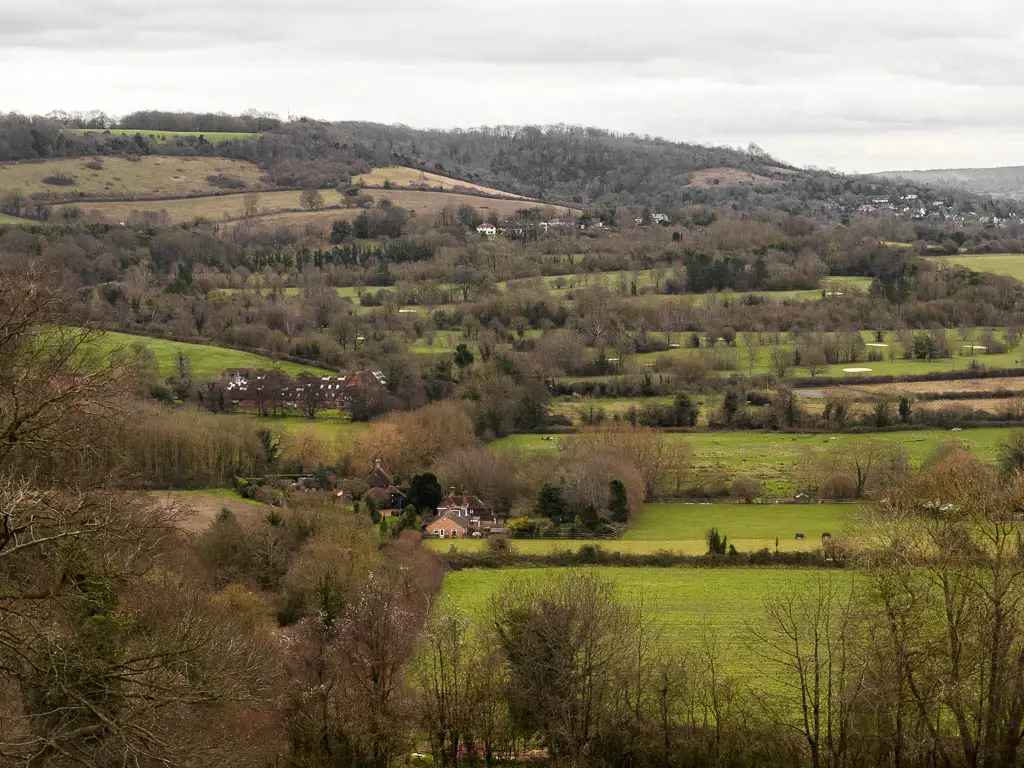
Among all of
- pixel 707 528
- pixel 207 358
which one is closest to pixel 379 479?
pixel 707 528

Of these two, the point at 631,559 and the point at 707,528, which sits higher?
the point at 631,559

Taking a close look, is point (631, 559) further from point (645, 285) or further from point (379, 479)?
point (645, 285)

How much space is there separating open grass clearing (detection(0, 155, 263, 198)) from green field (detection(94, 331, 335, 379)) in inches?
1464

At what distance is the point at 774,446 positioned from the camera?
47.8 m

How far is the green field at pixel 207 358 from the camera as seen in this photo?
56062 millimetres

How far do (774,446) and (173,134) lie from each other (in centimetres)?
8967

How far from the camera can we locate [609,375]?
60031mm

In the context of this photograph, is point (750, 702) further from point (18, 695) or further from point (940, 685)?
point (18, 695)

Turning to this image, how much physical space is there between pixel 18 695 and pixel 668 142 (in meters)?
186

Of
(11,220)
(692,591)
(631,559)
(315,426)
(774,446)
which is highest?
(11,220)

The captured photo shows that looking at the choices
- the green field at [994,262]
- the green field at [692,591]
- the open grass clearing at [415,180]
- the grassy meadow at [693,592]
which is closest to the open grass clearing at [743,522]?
the green field at [692,591]

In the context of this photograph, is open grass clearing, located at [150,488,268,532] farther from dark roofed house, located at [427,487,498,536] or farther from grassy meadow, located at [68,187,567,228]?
grassy meadow, located at [68,187,567,228]

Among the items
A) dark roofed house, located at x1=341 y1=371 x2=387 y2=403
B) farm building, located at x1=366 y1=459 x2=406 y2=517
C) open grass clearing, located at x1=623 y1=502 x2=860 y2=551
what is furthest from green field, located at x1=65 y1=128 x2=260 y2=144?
open grass clearing, located at x1=623 y1=502 x2=860 y2=551

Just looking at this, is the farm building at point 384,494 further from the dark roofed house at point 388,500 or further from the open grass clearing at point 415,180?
the open grass clearing at point 415,180
